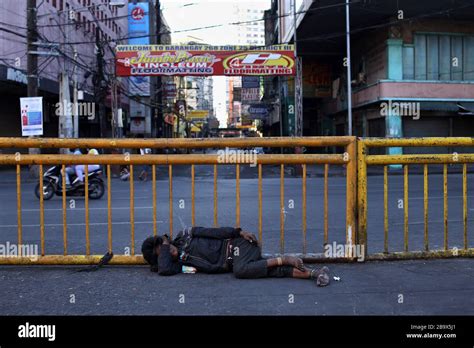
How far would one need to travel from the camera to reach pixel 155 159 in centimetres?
564

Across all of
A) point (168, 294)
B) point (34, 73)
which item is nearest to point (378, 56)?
point (34, 73)

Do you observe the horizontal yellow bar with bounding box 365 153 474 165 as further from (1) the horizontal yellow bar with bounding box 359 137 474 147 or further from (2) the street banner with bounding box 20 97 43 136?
(2) the street banner with bounding box 20 97 43 136

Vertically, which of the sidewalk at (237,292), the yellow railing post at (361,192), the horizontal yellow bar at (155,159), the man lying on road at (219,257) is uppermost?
the horizontal yellow bar at (155,159)

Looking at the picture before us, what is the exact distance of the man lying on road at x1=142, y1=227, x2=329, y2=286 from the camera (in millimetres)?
5105

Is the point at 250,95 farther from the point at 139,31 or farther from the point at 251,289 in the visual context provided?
the point at 251,289

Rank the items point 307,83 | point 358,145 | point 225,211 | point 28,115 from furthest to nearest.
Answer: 1. point 307,83
2. point 28,115
3. point 225,211
4. point 358,145

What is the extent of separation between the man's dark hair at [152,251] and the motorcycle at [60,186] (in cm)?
919

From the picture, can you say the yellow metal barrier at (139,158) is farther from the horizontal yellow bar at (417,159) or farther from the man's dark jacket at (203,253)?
the man's dark jacket at (203,253)

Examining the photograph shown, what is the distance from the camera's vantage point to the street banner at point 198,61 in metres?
27.8

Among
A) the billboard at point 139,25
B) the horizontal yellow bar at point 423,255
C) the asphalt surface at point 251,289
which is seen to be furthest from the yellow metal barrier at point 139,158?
the billboard at point 139,25

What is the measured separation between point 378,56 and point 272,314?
2746 cm

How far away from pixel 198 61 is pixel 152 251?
23751 mm

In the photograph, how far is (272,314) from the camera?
4129 millimetres
